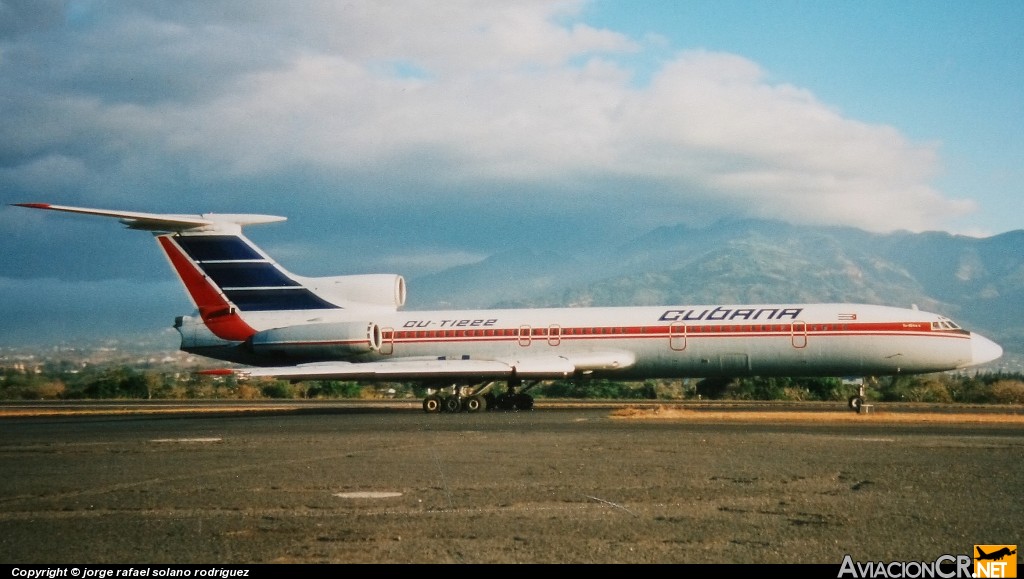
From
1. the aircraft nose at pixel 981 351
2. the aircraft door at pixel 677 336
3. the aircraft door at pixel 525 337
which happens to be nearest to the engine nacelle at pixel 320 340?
the aircraft door at pixel 525 337

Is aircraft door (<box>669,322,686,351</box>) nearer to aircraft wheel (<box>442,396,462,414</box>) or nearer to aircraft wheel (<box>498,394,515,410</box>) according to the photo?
aircraft wheel (<box>498,394,515,410</box>)

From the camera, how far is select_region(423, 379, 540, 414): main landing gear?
31766 mm

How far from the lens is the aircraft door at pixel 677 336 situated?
31109 millimetres

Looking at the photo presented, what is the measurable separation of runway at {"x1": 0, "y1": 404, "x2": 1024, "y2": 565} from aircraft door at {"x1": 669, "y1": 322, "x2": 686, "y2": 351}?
39.8 ft

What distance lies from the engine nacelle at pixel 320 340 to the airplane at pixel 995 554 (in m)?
27.2

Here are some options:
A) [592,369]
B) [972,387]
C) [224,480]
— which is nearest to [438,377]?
[592,369]

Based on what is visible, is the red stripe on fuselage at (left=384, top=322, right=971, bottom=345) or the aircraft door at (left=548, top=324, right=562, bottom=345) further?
the aircraft door at (left=548, top=324, right=562, bottom=345)

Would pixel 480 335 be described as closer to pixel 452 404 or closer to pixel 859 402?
pixel 452 404

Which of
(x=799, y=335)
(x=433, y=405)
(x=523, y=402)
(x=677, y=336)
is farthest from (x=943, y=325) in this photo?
(x=433, y=405)

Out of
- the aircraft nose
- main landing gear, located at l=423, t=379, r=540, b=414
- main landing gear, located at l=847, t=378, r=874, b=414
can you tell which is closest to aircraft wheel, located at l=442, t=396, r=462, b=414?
main landing gear, located at l=423, t=379, r=540, b=414

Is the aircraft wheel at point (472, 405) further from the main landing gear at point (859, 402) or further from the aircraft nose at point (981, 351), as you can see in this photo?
the aircraft nose at point (981, 351)

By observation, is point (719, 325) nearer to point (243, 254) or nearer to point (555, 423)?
point (555, 423)

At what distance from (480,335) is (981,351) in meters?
16.7

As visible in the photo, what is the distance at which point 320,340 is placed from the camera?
108 feet
